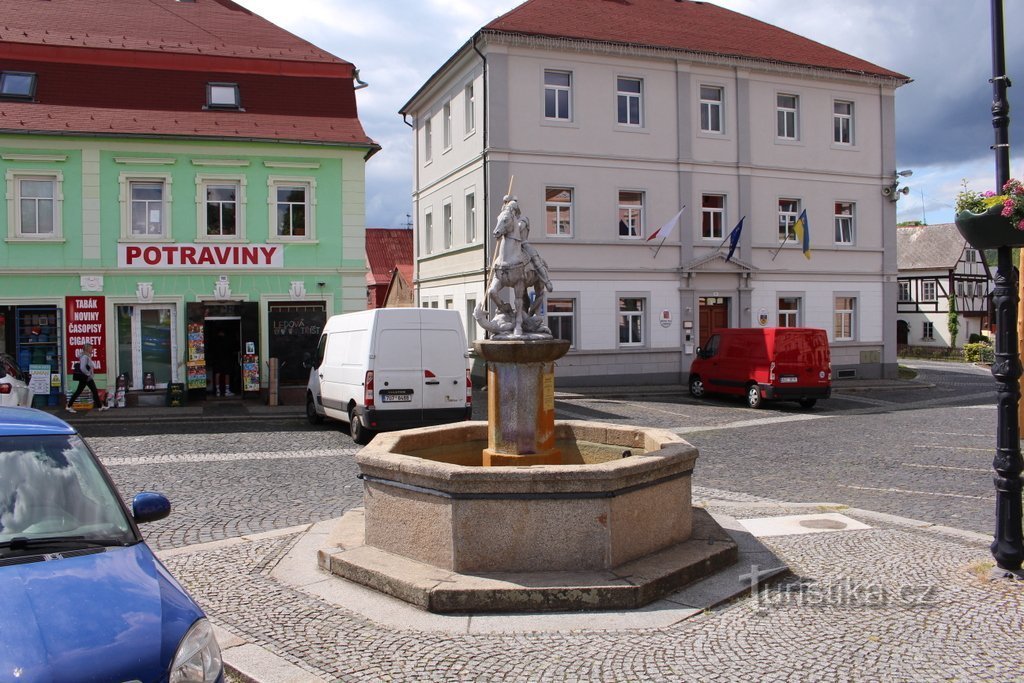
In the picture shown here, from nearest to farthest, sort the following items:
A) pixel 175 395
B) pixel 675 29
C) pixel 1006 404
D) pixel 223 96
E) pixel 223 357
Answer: pixel 1006 404 → pixel 175 395 → pixel 223 357 → pixel 223 96 → pixel 675 29

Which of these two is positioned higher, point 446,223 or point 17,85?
point 17,85

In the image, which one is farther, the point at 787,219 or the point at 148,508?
the point at 787,219

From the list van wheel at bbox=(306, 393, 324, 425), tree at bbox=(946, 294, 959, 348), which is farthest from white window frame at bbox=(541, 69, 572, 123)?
tree at bbox=(946, 294, 959, 348)

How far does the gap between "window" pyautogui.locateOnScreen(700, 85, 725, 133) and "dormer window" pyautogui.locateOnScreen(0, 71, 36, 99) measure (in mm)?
20195

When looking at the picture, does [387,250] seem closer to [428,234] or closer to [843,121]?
[428,234]

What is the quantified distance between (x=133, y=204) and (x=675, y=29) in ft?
62.2


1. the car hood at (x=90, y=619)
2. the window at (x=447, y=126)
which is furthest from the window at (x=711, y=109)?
the car hood at (x=90, y=619)

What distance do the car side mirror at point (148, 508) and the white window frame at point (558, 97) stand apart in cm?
2344

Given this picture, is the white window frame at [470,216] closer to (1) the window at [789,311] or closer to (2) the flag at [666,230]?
(2) the flag at [666,230]

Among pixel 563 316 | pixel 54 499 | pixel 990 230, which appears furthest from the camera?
pixel 563 316

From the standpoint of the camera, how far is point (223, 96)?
23859 mm

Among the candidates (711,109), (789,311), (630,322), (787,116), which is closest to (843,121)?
(787,116)

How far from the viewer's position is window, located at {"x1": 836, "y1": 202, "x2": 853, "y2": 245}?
31.6 metres

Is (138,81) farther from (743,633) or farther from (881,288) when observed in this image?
(881,288)
